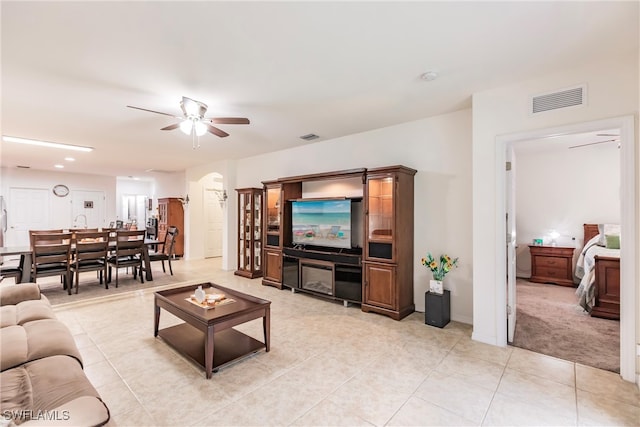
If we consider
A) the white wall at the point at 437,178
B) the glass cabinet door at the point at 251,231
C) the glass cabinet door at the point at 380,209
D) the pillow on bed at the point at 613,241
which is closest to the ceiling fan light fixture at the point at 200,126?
the glass cabinet door at the point at 380,209

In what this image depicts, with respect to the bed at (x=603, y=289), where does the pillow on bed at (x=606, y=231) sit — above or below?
above

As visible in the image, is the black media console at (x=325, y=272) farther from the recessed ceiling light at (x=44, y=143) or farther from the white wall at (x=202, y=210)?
the recessed ceiling light at (x=44, y=143)

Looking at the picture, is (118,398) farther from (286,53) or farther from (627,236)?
(627,236)

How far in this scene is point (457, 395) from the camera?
227cm

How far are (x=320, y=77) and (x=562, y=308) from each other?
4.66 meters

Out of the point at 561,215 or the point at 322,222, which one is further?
the point at 561,215

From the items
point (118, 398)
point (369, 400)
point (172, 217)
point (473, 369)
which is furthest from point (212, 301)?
point (172, 217)

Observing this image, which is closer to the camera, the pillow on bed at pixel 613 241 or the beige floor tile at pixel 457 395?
the beige floor tile at pixel 457 395

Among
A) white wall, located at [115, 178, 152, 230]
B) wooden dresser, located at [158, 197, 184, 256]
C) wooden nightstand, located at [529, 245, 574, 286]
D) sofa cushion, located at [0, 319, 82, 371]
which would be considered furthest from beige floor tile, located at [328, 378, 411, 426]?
white wall, located at [115, 178, 152, 230]

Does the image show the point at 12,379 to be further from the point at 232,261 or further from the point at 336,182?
the point at 232,261

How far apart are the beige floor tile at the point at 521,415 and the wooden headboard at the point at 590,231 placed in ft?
16.6

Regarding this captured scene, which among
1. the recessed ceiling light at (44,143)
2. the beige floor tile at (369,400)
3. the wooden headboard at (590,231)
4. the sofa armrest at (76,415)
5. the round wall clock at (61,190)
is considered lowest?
the beige floor tile at (369,400)

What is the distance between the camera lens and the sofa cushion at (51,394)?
1.19 meters

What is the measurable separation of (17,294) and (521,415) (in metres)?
4.42
